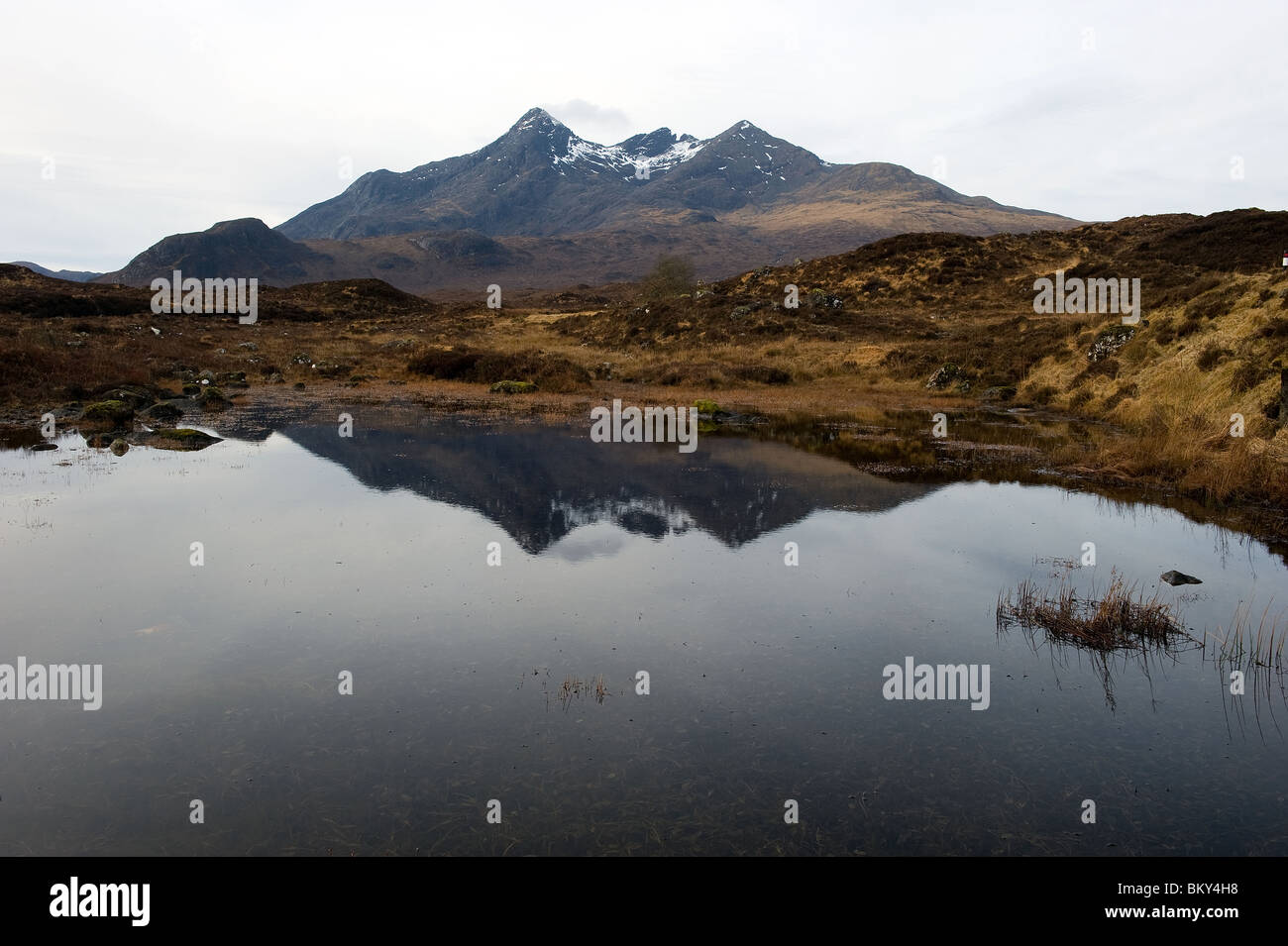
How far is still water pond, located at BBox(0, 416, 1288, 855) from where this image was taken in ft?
18.9

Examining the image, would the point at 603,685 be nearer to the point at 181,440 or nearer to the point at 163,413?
the point at 181,440

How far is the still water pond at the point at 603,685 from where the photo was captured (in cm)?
575

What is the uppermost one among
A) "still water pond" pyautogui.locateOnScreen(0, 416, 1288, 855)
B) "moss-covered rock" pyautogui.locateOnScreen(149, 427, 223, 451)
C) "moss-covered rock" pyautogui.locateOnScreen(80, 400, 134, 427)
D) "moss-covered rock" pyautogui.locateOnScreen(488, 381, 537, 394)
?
"moss-covered rock" pyautogui.locateOnScreen(488, 381, 537, 394)

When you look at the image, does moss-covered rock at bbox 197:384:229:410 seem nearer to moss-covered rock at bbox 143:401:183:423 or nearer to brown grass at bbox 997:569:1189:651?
moss-covered rock at bbox 143:401:183:423

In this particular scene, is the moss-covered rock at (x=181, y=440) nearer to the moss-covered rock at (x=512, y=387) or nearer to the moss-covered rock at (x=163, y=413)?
the moss-covered rock at (x=163, y=413)

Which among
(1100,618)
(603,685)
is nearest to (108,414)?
(603,685)

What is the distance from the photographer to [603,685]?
7945 mm

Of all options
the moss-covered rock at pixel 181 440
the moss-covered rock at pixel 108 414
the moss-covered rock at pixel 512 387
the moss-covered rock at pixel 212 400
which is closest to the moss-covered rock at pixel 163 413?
the moss-covered rock at pixel 108 414

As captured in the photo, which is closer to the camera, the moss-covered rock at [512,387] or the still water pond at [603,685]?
the still water pond at [603,685]

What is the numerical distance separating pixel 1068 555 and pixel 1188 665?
379 centimetres

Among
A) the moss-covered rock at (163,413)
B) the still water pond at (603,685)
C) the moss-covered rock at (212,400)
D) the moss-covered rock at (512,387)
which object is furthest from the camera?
the moss-covered rock at (512,387)

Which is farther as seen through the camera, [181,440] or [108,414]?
[108,414]

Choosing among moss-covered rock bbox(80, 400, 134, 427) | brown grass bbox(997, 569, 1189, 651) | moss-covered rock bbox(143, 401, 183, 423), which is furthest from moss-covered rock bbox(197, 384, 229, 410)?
brown grass bbox(997, 569, 1189, 651)
